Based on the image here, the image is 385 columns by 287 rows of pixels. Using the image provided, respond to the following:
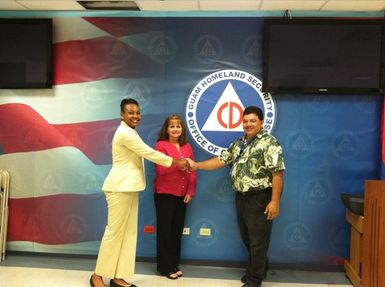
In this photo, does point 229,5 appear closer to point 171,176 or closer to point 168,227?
point 171,176

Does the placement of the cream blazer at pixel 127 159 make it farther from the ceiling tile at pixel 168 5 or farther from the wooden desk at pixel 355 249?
the wooden desk at pixel 355 249

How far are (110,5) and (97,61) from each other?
0.60 m

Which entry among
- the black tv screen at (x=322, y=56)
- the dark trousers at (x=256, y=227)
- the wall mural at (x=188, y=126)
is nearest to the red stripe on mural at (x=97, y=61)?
the wall mural at (x=188, y=126)

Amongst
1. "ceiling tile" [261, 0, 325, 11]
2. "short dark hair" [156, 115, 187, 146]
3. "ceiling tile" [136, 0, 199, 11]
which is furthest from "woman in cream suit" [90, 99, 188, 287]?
"ceiling tile" [261, 0, 325, 11]

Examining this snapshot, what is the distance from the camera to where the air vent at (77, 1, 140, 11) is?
3957 millimetres

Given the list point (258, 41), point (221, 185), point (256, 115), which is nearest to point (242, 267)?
point (221, 185)

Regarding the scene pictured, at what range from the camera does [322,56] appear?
3928 millimetres

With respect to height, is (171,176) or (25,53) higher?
(25,53)

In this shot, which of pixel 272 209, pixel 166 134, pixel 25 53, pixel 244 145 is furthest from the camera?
pixel 25 53

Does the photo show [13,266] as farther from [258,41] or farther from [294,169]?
[258,41]

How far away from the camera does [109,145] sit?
427 cm

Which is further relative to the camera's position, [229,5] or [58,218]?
[58,218]

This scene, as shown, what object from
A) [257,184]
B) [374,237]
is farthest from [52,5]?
[374,237]

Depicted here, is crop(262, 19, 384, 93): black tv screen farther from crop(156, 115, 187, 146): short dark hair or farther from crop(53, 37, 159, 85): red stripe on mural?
crop(53, 37, 159, 85): red stripe on mural
